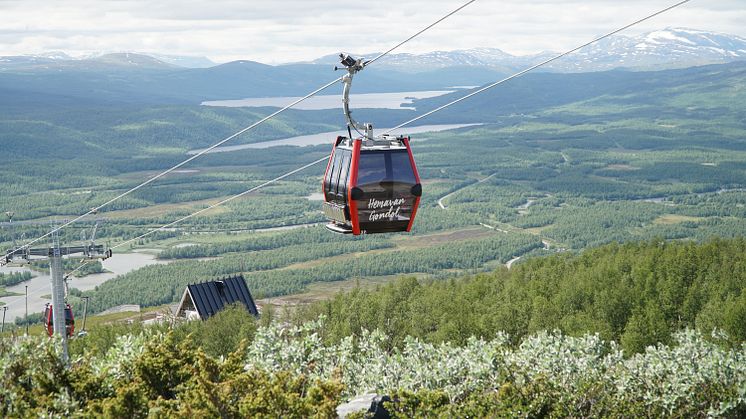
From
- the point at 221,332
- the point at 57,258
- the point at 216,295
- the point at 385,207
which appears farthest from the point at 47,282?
the point at 385,207

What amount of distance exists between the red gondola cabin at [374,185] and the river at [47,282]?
92.7 metres

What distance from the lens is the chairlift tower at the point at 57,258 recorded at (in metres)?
37.3

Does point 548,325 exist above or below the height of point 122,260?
above

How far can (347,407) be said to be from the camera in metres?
29.0

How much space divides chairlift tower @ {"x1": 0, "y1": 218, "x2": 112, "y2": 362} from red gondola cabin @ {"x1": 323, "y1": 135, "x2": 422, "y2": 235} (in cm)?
1244

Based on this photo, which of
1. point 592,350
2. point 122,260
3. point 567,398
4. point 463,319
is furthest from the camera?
point 122,260

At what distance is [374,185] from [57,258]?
14.0m

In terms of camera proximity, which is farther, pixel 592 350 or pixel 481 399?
pixel 592 350

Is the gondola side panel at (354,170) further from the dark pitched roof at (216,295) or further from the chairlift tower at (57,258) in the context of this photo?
the dark pitched roof at (216,295)

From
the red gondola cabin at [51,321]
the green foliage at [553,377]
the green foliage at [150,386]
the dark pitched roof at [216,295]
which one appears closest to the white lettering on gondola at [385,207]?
the green foliage at [553,377]

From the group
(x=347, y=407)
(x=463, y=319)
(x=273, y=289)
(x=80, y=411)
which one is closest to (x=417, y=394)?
(x=347, y=407)

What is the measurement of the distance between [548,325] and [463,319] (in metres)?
4.78

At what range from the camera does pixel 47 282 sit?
141m

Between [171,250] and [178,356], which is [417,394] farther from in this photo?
[171,250]
